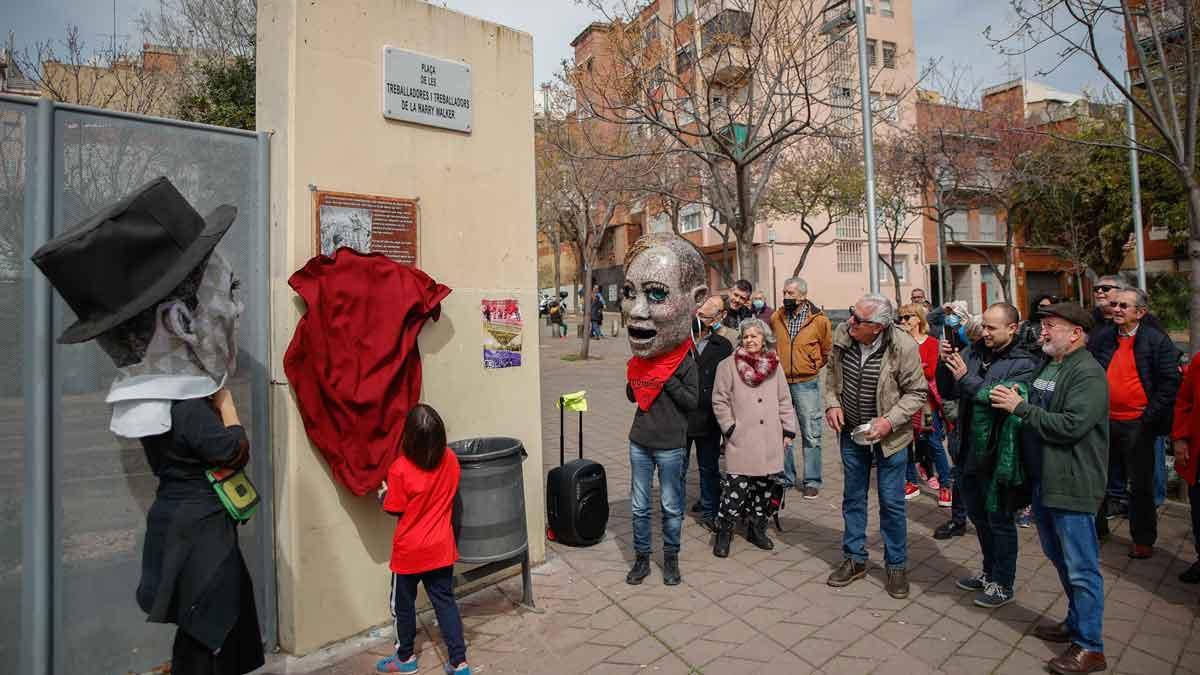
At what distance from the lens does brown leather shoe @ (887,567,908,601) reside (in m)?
4.48

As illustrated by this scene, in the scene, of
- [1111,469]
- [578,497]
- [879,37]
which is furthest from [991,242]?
[578,497]

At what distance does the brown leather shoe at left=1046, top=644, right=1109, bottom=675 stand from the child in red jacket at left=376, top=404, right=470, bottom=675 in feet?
9.47

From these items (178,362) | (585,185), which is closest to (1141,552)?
(178,362)

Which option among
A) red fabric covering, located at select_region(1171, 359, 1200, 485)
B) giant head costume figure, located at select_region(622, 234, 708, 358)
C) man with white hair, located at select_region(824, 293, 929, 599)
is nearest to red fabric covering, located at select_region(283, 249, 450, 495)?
giant head costume figure, located at select_region(622, 234, 708, 358)

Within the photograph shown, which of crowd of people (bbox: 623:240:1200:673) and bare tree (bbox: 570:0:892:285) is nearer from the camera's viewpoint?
crowd of people (bbox: 623:240:1200:673)

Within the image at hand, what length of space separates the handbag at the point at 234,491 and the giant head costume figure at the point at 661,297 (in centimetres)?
256

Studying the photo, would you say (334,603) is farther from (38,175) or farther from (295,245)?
(38,175)

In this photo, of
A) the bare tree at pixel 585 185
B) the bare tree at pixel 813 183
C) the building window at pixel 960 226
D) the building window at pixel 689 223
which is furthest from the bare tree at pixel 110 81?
the building window at pixel 960 226

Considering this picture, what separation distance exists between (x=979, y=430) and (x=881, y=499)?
743 mm

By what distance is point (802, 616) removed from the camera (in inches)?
167

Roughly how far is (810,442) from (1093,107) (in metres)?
22.4

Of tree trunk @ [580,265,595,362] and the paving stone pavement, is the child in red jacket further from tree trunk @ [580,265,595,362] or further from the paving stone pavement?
tree trunk @ [580,265,595,362]

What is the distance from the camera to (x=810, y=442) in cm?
686

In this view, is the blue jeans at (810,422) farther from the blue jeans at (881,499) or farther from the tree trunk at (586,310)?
the tree trunk at (586,310)
